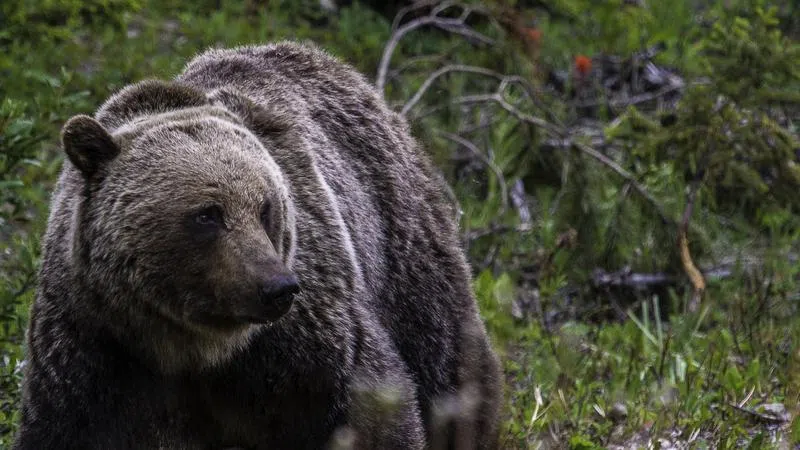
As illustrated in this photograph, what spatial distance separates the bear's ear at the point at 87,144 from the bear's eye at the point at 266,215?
48 cm

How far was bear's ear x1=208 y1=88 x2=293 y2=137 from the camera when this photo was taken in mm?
4094

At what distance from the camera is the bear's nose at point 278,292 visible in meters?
3.37

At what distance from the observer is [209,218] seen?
3.59m

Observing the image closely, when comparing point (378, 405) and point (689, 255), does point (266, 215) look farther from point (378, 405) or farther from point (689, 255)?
point (689, 255)

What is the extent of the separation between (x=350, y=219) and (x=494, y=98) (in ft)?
10.5

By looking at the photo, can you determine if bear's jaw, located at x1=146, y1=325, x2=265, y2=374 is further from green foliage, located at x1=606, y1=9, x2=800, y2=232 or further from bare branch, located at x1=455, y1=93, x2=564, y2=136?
bare branch, located at x1=455, y1=93, x2=564, y2=136

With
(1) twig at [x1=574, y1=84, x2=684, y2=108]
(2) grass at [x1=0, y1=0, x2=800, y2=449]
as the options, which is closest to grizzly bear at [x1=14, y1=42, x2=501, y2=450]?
(2) grass at [x1=0, y1=0, x2=800, y2=449]

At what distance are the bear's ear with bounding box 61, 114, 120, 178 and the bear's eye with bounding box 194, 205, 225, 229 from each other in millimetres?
368

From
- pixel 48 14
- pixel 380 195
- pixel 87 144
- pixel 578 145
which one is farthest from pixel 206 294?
pixel 578 145

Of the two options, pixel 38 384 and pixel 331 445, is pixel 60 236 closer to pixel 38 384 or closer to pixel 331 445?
pixel 38 384

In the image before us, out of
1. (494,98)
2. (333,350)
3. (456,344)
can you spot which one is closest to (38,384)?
(333,350)

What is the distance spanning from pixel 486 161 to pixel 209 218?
4.14 metres

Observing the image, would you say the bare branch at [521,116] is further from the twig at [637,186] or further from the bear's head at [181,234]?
the bear's head at [181,234]

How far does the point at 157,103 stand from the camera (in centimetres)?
408
